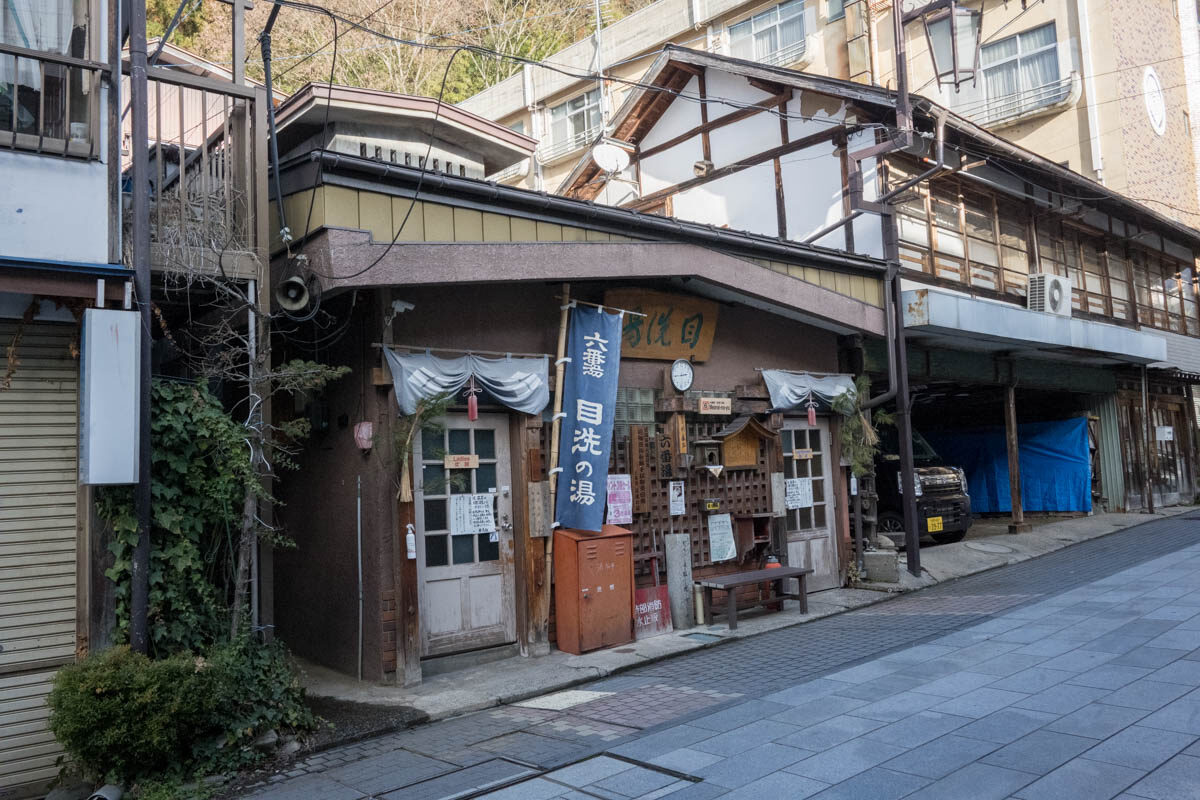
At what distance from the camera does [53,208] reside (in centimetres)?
616

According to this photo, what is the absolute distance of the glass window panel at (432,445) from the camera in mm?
8570

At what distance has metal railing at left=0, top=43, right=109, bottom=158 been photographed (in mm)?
6156

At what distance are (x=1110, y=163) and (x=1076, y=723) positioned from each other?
21.5 meters

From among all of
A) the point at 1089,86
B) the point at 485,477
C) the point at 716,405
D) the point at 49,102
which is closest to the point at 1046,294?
the point at 716,405

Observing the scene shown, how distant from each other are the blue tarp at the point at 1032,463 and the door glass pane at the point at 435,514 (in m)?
13.8

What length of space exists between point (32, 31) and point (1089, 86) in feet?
80.1

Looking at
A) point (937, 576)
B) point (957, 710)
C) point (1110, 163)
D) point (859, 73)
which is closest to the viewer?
point (957, 710)

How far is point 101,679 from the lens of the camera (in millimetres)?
5445

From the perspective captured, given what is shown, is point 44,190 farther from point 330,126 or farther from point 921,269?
point 921,269

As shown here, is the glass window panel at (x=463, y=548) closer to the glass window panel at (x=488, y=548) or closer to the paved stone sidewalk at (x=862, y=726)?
the glass window panel at (x=488, y=548)

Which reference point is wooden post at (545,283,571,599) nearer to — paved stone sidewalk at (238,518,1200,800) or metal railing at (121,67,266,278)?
paved stone sidewalk at (238,518,1200,800)

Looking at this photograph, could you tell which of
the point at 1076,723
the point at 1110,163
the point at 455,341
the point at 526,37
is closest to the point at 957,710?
the point at 1076,723

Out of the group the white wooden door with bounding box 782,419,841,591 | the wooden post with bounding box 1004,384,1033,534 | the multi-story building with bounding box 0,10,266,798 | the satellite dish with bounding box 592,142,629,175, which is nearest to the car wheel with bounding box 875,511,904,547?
the wooden post with bounding box 1004,384,1033,534

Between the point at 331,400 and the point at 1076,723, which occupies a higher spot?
the point at 331,400
